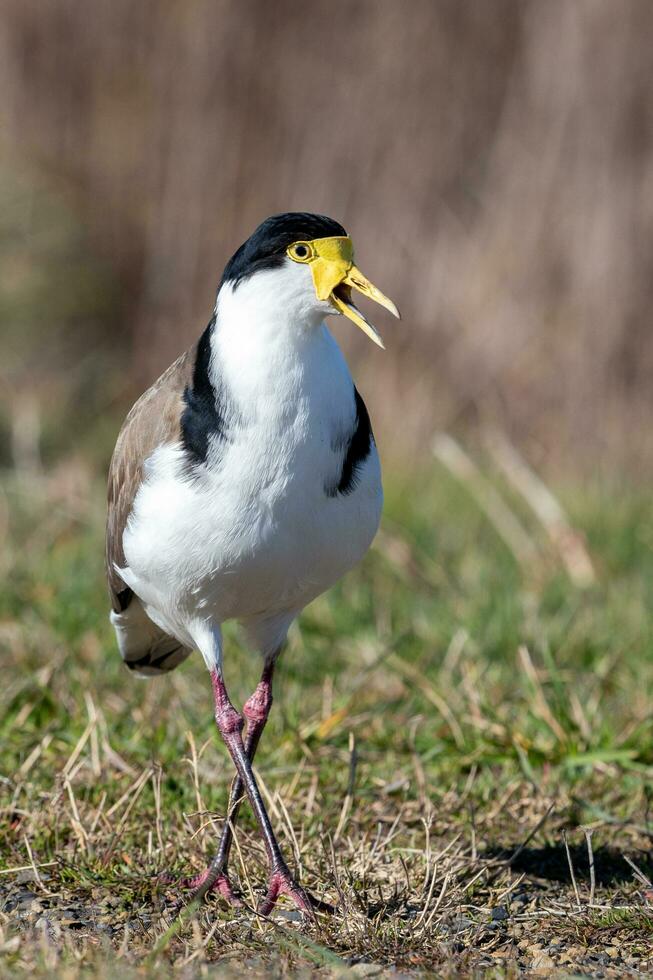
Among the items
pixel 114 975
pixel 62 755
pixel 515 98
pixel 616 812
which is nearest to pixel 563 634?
pixel 616 812

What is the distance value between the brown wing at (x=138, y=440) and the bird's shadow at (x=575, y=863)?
1302 millimetres

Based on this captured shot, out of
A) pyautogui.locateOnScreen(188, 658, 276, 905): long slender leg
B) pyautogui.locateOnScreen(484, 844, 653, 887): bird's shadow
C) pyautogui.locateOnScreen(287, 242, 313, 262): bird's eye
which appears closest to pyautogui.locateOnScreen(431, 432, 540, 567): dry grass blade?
pyautogui.locateOnScreen(484, 844, 653, 887): bird's shadow

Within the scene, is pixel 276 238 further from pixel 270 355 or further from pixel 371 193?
pixel 371 193

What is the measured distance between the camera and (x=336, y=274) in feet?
10.7

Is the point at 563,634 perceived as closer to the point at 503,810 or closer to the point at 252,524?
the point at 503,810

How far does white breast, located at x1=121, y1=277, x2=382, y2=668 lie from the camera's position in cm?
322

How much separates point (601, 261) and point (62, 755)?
4959 mm

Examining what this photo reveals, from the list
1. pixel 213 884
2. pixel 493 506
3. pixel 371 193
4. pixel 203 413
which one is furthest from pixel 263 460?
pixel 371 193

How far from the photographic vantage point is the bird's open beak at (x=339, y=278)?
3.23 meters

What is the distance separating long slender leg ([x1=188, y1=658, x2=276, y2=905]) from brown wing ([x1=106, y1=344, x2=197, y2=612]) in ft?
1.57

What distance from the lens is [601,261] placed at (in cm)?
799

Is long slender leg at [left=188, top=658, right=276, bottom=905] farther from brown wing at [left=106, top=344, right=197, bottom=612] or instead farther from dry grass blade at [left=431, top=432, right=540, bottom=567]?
dry grass blade at [left=431, top=432, right=540, bottom=567]

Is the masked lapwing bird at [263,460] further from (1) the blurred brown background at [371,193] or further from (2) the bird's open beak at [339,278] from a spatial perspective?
(1) the blurred brown background at [371,193]

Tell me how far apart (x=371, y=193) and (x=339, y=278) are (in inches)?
214
